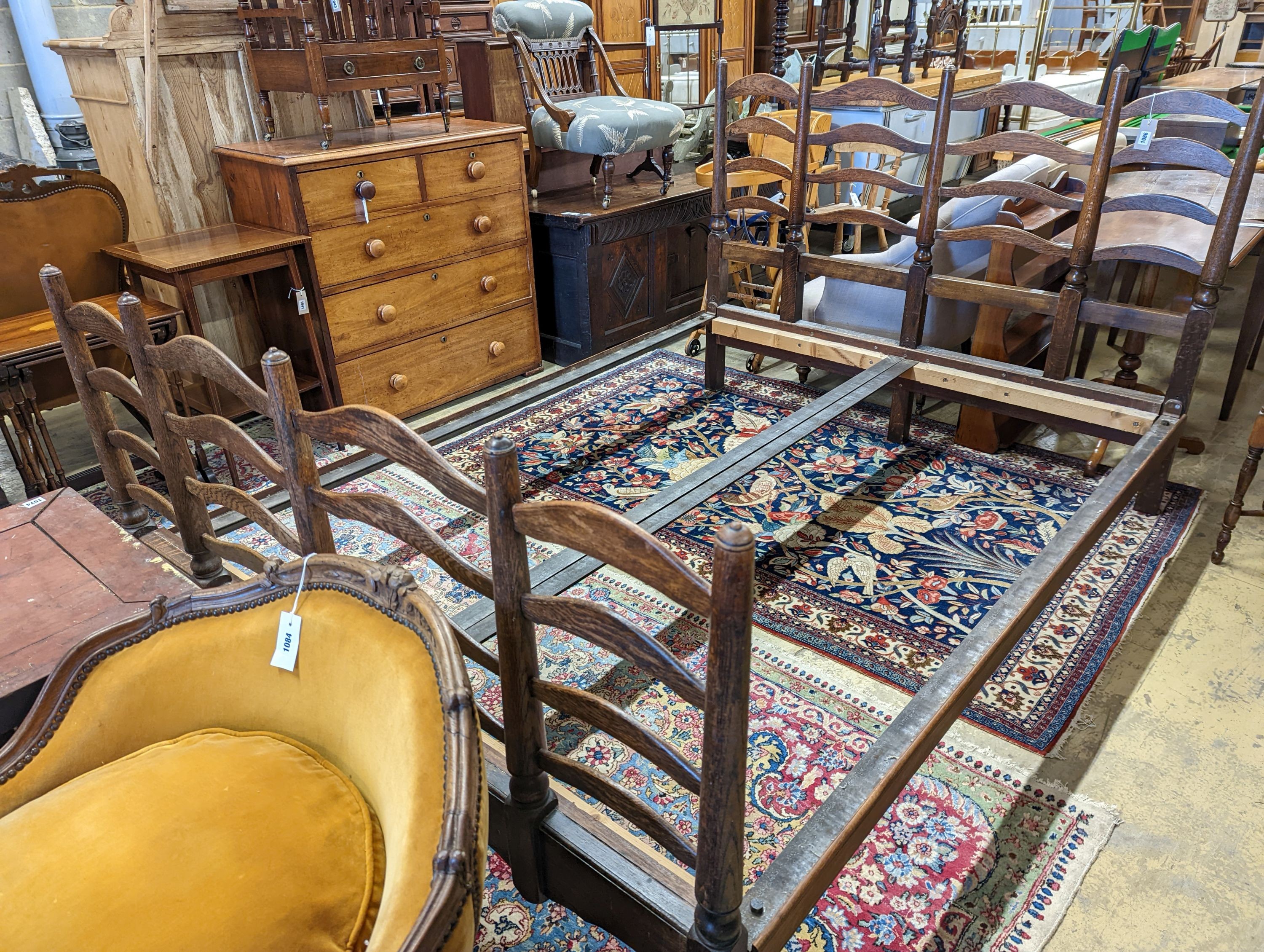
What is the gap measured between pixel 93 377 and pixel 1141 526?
303 centimetres

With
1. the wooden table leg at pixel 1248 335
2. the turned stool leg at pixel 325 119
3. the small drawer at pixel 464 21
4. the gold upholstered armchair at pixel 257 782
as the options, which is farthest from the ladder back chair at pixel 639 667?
the small drawer at pixel 464 21

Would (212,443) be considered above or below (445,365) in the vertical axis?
above

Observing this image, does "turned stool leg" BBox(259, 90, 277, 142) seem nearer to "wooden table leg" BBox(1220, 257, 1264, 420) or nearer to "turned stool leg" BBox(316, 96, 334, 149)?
"turned stool leg" BBox(316, 96, 334, 149)

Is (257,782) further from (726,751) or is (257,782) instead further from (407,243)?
(407,243)

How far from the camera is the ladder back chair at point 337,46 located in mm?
2924

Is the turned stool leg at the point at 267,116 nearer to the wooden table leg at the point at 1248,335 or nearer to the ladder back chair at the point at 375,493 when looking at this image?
the ladder back chair at the point at 375,493

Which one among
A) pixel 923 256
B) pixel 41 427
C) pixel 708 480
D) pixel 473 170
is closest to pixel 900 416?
pixel 923 256

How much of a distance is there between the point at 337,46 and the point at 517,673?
263 cm

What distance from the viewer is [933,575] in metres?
2.46

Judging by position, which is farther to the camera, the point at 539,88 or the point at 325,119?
the point at 539,88

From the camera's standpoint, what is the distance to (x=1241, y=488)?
94.7 inches

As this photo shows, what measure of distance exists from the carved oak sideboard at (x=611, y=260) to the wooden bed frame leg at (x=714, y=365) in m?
0.63

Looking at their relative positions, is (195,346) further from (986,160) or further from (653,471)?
(986,160)

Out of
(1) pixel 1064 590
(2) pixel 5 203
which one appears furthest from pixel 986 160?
(2) pixel 5 203
